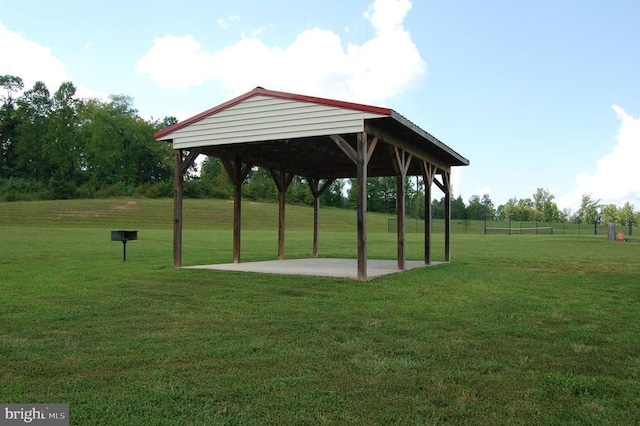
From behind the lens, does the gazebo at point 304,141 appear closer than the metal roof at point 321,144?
Yes

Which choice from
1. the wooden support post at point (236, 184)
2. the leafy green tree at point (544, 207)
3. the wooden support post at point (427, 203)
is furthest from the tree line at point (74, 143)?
the leafy green tree at point (544, 207)

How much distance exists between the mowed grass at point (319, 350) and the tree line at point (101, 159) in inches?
2144

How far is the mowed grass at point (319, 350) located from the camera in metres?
2.83

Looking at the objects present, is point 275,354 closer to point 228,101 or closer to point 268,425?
point 268,425

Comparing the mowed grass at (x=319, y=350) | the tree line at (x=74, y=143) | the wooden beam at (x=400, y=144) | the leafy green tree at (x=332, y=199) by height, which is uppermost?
the tree line at (x=74, y=143)

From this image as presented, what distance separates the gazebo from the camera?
8516 millimetres

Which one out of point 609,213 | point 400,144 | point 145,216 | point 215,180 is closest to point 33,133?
Result: point 215,180

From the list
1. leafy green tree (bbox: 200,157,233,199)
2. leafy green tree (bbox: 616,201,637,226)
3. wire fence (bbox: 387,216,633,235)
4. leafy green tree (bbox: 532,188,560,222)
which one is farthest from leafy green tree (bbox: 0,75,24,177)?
leafy green tree (bbox: 616,201,637,226)

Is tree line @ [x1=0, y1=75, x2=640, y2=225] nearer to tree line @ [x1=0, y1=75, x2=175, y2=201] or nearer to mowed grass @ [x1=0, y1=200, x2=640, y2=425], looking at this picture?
tree line @ [x1=0, y1=75, x2=175, y2=201]

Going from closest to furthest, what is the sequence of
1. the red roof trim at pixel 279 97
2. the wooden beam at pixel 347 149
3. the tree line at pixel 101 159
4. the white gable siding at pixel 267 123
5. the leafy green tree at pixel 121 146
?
the red roof trim at pixel 279 97 < the wooden beam at pixel 347 149 < the white gable siding at pixel 267 123 < the tree line at pixel 101 159 < the leafy green tree at pixel 121 146

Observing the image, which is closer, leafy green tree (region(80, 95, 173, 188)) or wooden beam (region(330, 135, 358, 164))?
A: wooden beam (region(330, 135, 358, 164))

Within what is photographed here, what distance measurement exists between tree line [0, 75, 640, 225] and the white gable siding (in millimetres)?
50117

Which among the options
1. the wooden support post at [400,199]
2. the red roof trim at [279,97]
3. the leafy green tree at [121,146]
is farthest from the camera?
the leafy green tree at [121,146]

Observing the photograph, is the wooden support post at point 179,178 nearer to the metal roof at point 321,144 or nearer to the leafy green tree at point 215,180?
the metal roof at point 321,144
